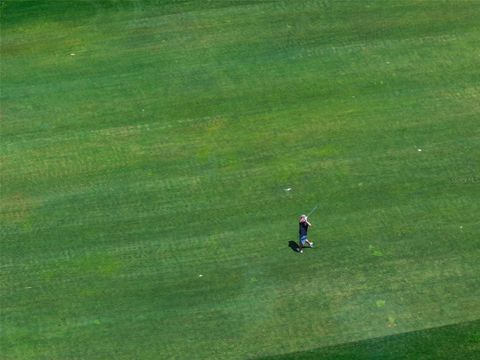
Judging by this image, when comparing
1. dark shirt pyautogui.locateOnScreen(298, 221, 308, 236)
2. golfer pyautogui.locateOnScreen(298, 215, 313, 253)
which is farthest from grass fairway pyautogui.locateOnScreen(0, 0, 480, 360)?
dark shirt pyautogui.locateOnScreen(298, 221, 308, 236)

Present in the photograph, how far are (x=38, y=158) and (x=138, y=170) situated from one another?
4.16 metres

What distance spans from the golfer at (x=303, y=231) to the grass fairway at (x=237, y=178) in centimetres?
35

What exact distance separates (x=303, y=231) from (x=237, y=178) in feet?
14.5

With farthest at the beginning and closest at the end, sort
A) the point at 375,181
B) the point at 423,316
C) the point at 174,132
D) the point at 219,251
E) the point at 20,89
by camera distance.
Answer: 1. the point at 20,89
2. the point at 174,132
3. the point at 375,181
4. the point at 219,251
5. the point at 423,316

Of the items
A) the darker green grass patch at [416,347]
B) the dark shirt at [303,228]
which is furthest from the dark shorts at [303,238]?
the darker green grass patch at [416,347]

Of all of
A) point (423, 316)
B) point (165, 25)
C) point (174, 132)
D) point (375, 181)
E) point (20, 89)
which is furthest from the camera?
point (165, 25)

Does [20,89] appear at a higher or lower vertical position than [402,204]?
higher

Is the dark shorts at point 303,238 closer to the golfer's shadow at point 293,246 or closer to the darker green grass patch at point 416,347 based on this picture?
the golfer's shadow at point 293,246

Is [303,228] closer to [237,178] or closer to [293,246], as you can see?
[293,246]

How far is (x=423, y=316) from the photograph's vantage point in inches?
1153

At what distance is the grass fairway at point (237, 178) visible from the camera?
29609 millimetres

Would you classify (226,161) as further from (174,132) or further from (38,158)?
(38,158)

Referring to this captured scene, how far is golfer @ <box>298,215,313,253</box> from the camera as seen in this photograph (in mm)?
30859

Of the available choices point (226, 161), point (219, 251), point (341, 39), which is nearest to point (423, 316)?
point (219, 251)
